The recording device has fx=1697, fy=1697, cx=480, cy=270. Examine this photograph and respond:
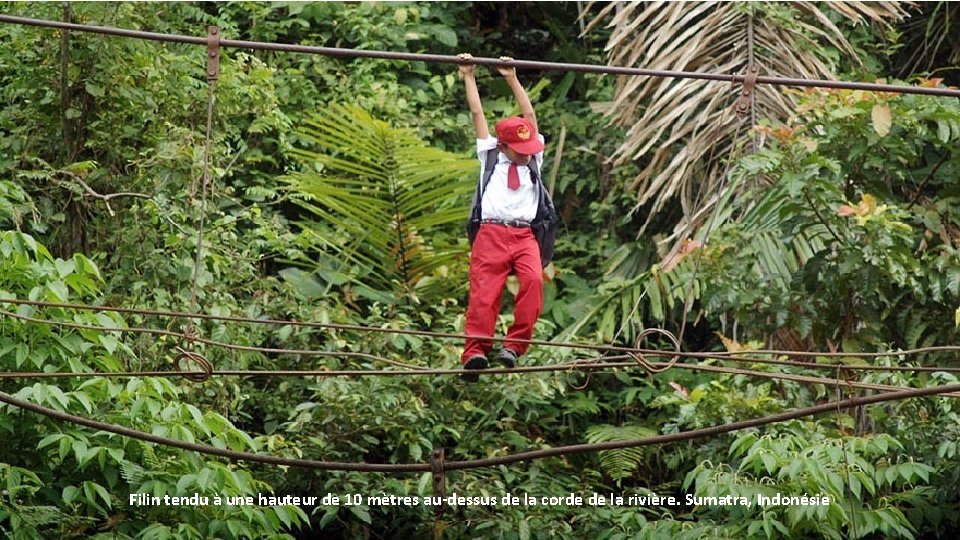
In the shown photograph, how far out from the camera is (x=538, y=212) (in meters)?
6.02

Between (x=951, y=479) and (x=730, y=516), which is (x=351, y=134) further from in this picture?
(x=951, y=479)

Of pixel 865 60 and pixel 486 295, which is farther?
pixel 865 60

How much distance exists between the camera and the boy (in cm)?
591

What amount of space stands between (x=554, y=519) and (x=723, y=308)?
123 cm

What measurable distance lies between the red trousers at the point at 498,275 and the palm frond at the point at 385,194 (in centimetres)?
203

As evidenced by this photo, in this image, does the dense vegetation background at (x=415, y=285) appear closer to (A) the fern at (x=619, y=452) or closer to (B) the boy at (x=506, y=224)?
(A) the fern at (x=619, y=452)

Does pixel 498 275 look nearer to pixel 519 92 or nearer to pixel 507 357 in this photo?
pixel 507 357

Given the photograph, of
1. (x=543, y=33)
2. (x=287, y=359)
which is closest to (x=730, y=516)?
(x=287, y=359)

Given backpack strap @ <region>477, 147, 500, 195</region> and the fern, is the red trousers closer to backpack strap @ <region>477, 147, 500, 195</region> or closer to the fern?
backpack strap @ <region>477, 147, 500, 195</region>

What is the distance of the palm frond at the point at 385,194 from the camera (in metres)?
8.01

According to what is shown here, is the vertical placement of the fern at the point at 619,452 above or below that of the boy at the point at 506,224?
below

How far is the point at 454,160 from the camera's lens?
8.07m

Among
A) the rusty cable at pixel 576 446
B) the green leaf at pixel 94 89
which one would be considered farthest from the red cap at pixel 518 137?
the green leaf at pixel 94 89

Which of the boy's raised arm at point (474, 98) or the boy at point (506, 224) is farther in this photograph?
the boy at point (506, 224)
